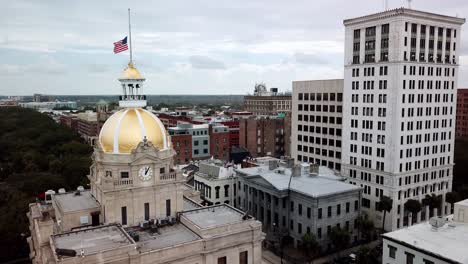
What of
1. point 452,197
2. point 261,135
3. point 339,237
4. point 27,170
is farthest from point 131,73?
point 261,135

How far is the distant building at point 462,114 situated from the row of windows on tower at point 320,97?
11354 cm

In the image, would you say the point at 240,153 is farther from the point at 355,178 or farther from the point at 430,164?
the point at 430,164

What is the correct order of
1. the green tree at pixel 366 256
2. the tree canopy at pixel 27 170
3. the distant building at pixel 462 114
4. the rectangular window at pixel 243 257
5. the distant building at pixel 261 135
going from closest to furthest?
the rectangular window at pixel 243 257 < the green tree at pixel 366 256 < the tree canopy at pixel 27 170 < the distant building at pixel 261 135 < the distant building at pixel 462 114

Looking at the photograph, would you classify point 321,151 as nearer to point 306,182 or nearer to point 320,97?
point 320,97

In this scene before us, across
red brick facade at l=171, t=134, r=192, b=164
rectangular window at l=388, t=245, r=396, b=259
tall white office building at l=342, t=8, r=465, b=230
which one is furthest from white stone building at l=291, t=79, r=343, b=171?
rectangular window at l=388, t=245, r=396, b=259

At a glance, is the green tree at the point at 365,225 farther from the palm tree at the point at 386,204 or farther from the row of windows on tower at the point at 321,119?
the row of windows on tower at the point at 321,119

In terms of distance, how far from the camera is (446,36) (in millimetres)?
85875

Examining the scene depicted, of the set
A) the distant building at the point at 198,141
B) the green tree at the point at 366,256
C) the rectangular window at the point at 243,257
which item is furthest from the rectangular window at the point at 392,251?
the distant building at the point at 198,141

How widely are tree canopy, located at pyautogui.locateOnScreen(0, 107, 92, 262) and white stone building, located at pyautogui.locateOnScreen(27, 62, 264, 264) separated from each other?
16857 millimetres

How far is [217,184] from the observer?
3398 inches

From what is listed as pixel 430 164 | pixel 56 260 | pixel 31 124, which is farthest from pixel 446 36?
pixel 31 124

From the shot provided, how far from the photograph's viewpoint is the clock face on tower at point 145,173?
48.3m

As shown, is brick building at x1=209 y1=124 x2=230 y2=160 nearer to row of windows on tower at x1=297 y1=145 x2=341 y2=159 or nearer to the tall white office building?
row of windows on tower at x1=297 y1=145 x2=341 y2=159

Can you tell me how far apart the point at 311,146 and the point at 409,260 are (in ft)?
182
